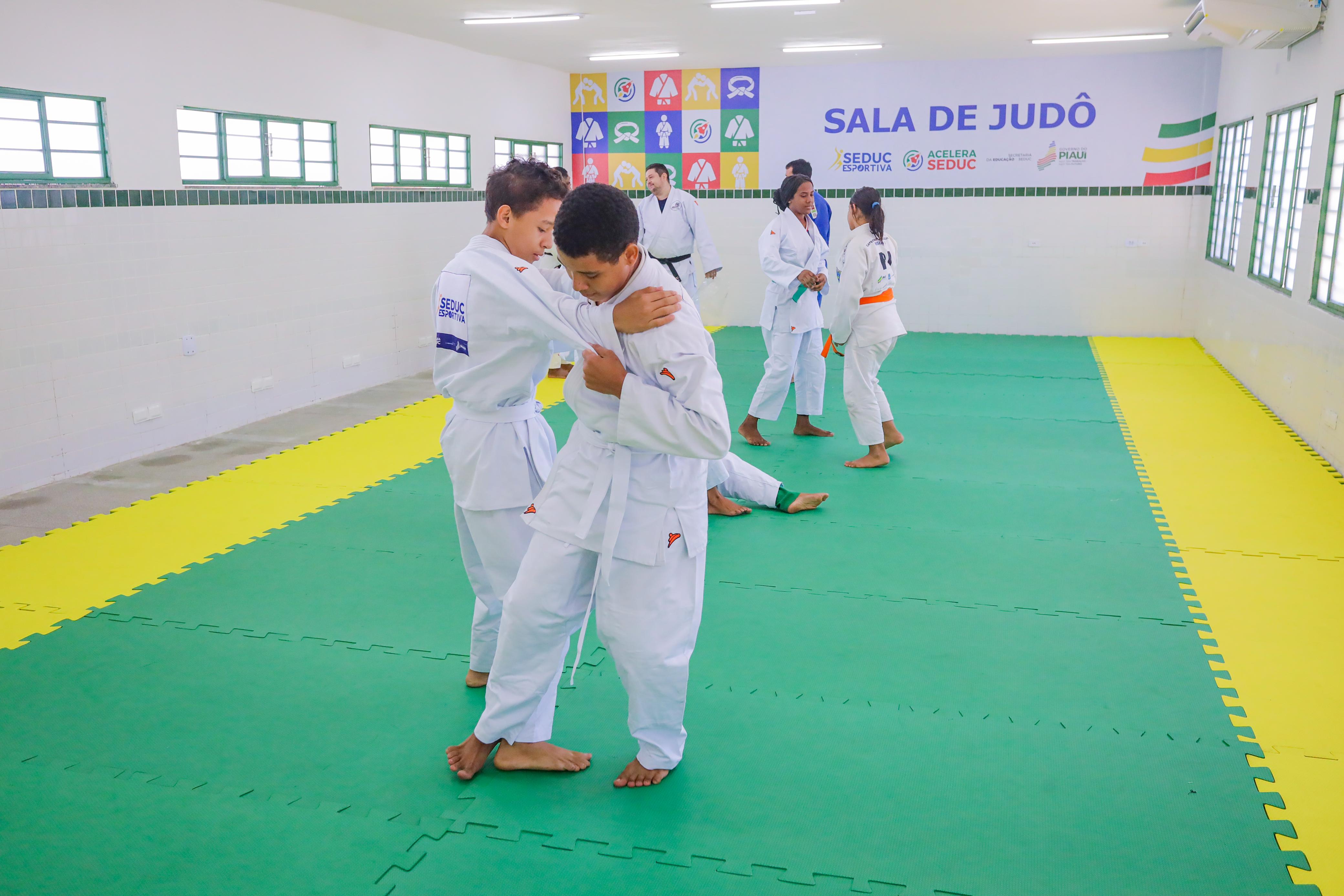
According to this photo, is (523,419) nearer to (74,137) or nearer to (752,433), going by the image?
(752,433)

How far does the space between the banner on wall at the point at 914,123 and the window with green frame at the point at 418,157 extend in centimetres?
267

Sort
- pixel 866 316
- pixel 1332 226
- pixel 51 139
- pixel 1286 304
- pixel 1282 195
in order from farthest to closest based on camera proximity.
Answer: pixel 1282 195
pixel 1286 304
pixel 1332 226
pixel 866 316
pixel 51 139

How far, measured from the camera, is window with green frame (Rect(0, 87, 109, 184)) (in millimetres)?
5457

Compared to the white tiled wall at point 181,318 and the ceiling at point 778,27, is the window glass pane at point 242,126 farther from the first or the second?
the ceiling at point 778,27

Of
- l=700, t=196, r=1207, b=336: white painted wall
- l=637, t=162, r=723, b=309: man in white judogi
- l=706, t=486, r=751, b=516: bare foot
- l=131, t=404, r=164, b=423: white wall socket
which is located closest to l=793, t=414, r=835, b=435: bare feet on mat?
l=637, t=162, r=723, b=309: man in white judogi

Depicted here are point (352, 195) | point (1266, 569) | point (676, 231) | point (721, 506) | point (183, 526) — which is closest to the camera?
point (1266, 569)

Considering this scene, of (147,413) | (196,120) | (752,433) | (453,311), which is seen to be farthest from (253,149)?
(453,311)

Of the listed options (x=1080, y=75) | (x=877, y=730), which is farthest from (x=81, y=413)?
(x=1080, y=75)

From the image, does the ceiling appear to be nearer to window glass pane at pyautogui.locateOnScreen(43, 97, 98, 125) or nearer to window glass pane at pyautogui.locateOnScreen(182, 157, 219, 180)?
window glass pane at pyautogui.locateOnScreen(182, 157, 219, 180)

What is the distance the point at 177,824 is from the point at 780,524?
3.09 meters

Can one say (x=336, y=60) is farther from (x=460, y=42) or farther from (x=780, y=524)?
(x=780, y=524)

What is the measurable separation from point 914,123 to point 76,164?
8.66 metres

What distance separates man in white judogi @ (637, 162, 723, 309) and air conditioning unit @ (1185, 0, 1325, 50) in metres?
3.94

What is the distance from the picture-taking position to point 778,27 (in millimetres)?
8938
